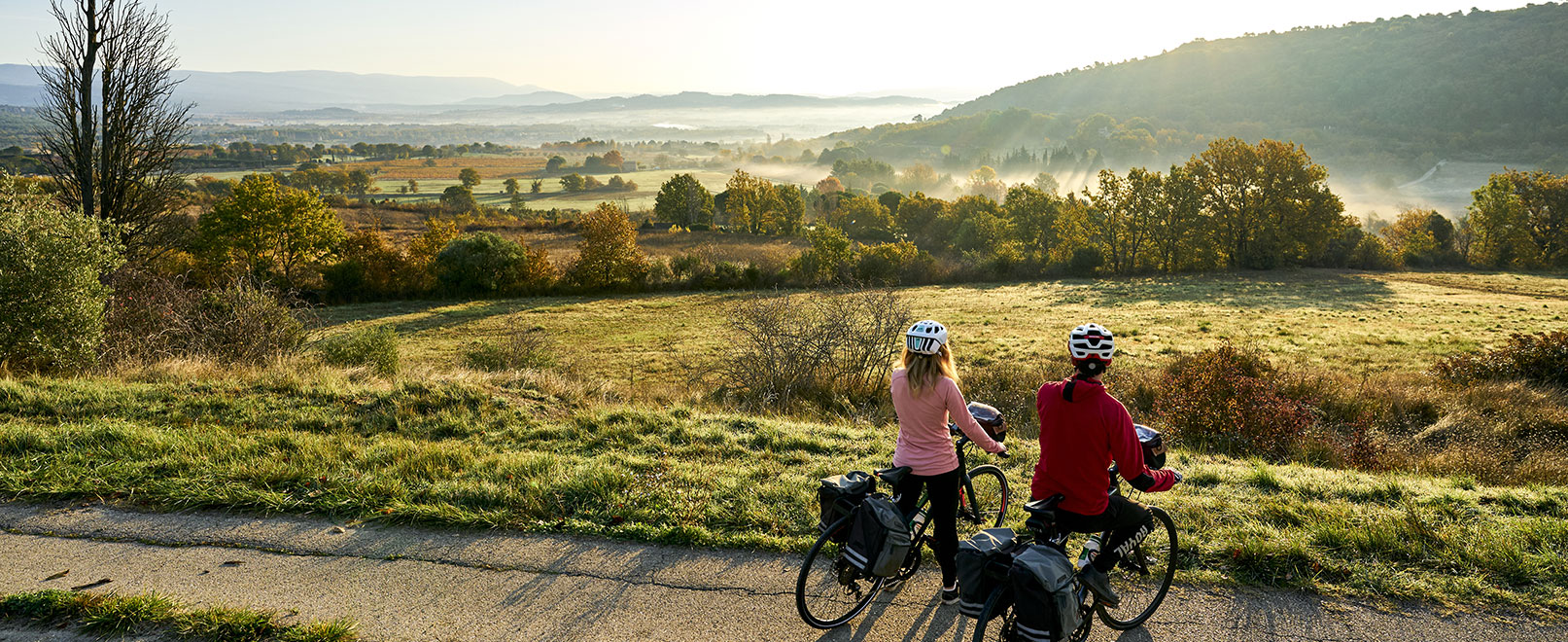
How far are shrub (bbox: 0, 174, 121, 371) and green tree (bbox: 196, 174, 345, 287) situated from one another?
37.4m

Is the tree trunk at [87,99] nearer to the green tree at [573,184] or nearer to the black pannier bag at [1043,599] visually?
the black pannier bag at [1043,599]

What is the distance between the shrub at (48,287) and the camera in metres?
12.7

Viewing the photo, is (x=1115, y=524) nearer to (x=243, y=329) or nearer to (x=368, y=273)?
(x=243, y=329)

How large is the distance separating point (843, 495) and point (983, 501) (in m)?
2.71

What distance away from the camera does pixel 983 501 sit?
7.21m

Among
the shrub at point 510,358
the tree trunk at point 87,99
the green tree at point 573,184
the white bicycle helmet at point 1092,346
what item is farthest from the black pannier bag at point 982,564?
the green tree at point 573,184

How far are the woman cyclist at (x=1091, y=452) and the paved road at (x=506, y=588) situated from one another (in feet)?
3.72

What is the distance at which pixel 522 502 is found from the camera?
7.09m

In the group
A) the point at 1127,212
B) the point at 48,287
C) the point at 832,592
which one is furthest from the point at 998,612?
the point at 1127,212

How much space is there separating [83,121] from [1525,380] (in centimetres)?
3600

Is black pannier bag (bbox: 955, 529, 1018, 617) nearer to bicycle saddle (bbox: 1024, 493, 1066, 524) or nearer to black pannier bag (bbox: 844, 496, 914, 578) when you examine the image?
bicycle saddle (bbox: 1024, 493, 1066, 524)

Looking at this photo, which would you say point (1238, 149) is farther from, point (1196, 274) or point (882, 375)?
point (882, 375)

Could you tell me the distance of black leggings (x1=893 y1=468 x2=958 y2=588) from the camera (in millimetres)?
5281

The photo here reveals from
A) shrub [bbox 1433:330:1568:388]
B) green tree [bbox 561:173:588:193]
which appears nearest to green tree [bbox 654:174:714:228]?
green tree [bbox 561:173:588:193]
